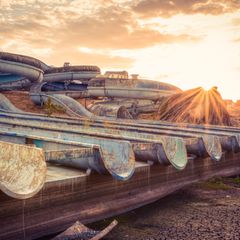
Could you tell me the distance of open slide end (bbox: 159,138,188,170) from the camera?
33.9 feet

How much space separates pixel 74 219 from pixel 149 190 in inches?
121

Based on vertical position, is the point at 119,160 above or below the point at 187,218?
above

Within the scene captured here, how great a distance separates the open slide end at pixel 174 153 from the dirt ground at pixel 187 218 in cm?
113

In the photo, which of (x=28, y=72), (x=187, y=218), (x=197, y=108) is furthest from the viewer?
(x=28, y=72)

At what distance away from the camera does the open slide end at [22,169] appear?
21.5ft

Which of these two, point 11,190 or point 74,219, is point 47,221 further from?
point 11,190

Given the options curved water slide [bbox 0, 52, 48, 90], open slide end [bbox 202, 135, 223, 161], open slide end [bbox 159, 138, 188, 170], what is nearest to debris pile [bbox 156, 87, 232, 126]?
open slide end [bbox 202, 135, 223, 161]

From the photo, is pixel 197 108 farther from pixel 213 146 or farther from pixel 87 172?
pixel 87 172

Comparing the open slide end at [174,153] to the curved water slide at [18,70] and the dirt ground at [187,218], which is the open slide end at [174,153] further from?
the curved water slide at [18,70]

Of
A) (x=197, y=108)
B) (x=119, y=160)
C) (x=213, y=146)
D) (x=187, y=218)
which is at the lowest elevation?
(x=187, y=218)

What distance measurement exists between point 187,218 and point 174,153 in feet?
8.03

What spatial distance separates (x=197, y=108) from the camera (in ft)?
83.8

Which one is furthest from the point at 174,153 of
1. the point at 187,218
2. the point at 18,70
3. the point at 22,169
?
the point at 18,70

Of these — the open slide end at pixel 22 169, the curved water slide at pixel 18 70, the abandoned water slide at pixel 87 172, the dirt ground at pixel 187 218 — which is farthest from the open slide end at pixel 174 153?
the curved water slide at pixel 18 70
